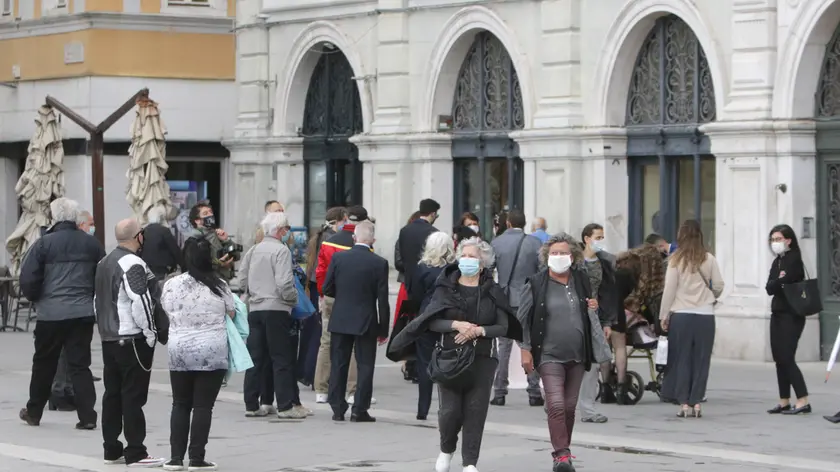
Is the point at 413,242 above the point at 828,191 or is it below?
below

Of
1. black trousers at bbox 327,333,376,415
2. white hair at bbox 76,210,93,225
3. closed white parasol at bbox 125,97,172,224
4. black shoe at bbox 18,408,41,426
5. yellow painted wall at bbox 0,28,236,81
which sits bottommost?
black shoe at bbox 18,408,41,426

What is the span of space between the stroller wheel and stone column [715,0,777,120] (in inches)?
194

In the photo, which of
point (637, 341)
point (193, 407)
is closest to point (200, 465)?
point (193, 407)

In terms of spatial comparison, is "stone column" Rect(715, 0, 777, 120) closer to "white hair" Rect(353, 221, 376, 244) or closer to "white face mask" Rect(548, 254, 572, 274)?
"white hair" Rect(353, 221, 376, 244)

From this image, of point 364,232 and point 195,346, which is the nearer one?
point 195,346

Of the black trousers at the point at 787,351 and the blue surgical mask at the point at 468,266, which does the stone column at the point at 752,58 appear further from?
the blue surgical mask at the point at 468,266

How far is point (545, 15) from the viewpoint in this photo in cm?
2478

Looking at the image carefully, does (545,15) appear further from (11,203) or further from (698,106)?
(11,203)

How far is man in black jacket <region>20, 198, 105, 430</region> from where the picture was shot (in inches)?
624

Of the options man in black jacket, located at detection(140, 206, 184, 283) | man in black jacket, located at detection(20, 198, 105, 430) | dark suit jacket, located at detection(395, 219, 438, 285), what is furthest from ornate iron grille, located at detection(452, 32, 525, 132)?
man in black jacket, located at detection(20, 198, 105, 430)

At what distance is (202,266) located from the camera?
13438mm

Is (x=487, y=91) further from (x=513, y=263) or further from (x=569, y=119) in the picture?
(x=513, y=263)

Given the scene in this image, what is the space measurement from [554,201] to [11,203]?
14.7m

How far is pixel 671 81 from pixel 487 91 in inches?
151
